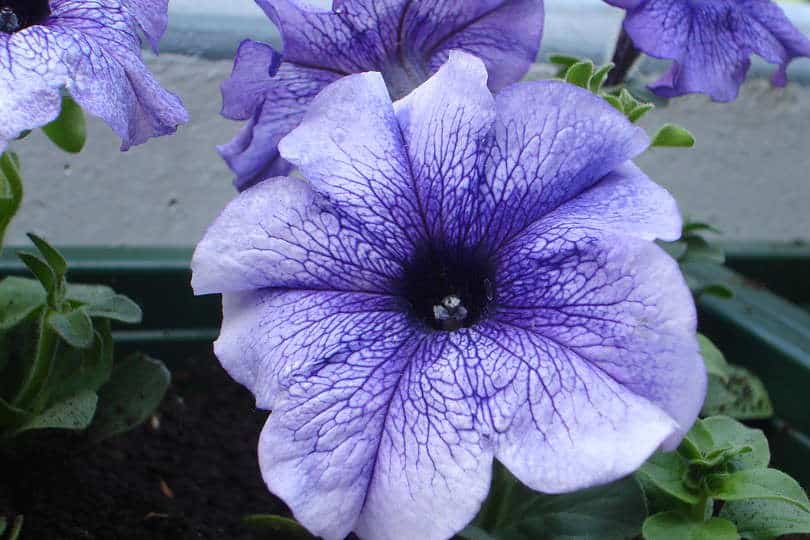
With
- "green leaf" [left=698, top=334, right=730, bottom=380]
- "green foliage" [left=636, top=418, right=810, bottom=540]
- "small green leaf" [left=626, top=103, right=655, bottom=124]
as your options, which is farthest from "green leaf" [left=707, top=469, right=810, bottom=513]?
"small green leaf" [left=626, top=103, right=655, bottom=124]

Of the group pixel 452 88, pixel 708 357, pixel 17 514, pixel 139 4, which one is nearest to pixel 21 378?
pixel 17 514

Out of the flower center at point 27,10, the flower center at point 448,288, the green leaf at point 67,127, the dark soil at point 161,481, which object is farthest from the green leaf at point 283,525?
the flower center at point 27,10

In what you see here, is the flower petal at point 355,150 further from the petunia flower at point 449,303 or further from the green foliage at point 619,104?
the green foliage at point 619,104

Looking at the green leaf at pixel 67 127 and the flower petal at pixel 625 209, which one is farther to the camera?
the green leaf at pixel 67 127

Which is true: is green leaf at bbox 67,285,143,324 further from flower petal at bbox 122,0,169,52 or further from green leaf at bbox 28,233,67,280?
flower petal at bbox 122,0,169,52

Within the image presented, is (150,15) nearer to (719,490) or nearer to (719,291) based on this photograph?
(719,490)

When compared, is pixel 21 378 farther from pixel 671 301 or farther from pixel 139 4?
pixel 671 301
